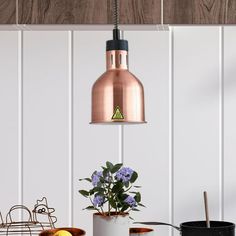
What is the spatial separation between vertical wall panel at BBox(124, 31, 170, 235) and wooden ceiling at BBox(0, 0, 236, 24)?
0.12 meters

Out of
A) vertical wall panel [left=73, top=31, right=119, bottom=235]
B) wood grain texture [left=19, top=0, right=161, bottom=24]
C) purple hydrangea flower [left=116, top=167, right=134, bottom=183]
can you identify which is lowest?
purple hydrangea flower [left=116, top=167, right=134, bottom=183]

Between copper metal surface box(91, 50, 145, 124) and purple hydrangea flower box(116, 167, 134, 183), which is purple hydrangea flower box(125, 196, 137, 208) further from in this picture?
copper metal surface box(91, 50, 145, 124)

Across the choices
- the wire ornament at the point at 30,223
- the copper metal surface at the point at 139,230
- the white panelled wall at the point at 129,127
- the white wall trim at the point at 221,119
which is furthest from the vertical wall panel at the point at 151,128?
the copper metal surface at the point at 139,230

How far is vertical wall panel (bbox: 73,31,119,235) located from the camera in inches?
114

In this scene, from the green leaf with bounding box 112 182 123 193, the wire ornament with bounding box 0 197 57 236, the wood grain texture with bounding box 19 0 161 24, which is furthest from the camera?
the wood grain texture with bounding box 19 0 161 24

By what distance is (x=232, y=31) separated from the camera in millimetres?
2863

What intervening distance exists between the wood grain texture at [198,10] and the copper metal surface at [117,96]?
101cm

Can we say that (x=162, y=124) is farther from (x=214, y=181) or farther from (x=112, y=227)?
(x=112, y=227)

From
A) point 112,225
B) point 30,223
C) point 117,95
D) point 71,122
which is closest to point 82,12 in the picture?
point 71,122

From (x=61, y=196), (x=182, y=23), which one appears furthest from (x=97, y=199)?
(x=182, y=23)

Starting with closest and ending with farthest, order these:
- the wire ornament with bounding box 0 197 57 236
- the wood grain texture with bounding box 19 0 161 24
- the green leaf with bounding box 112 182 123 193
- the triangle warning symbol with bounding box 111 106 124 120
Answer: the triangle warning symbol with bounding box 111 106 124 120 → the green leaf with bounding box 112 182 123 193 → the wire ornament with bounding box 0 197 57 236 → the wood grain texture with bounding box 19 0 161 24

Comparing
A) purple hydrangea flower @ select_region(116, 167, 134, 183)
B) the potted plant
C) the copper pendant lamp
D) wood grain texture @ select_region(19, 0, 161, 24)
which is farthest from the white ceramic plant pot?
wood grain texture @ select_region(19, 0, 161, 24)

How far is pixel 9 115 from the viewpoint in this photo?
2896mm

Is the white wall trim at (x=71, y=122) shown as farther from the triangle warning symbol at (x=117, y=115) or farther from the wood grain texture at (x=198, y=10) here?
the triangle warning symbol at (x=117, y=115)
